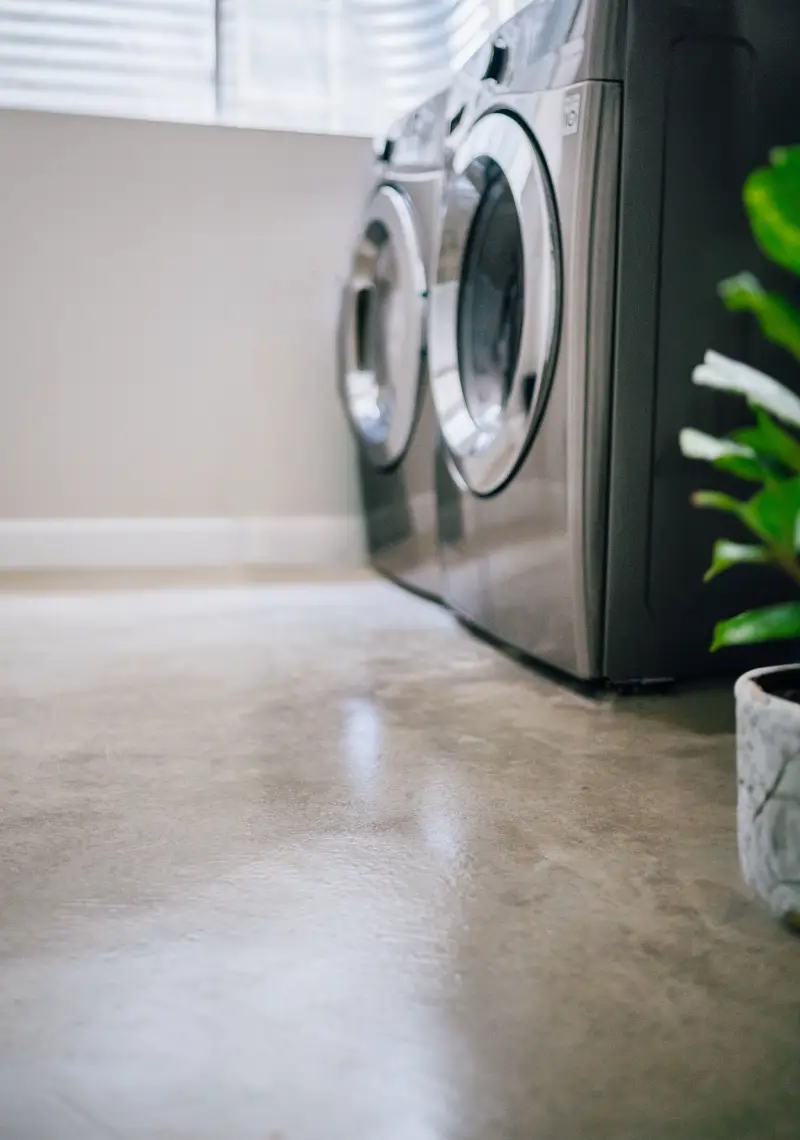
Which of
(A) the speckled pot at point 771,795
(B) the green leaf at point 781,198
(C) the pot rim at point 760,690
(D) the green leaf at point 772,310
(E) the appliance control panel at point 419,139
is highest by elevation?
(E) the appliance control panel at point 419,139

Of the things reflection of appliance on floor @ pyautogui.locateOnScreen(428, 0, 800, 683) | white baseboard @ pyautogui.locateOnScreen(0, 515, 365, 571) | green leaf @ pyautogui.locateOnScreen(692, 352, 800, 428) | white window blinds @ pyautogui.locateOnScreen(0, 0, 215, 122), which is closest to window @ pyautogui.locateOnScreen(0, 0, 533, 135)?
white window blinds @ pyautogui.locateOnScreen(0, 0, 215, 122)

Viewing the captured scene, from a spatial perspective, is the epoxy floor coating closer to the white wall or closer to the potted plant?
the potted plant

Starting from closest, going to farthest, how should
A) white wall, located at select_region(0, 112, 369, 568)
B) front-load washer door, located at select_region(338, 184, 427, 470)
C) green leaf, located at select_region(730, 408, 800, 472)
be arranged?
green leaf, located at select_region(730, 408, 800, 472), front-load washer door, located at select_region(338, 184, 427, 470), white wall, located at select_region(0, 112, 369, 568)

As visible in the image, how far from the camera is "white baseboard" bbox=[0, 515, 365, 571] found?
2.56 metres

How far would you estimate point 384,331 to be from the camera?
2316mm

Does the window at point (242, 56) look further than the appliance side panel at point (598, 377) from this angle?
Yes

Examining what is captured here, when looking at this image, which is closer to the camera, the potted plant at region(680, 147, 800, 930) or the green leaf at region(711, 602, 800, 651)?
the potted plant at region(680, 147, 800, 930)

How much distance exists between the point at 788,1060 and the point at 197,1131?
350 mm

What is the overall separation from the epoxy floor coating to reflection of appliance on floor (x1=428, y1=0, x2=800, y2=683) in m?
0.13

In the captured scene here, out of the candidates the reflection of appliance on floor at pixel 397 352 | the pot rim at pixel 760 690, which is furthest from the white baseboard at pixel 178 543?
the pot rim at pixel 760 690

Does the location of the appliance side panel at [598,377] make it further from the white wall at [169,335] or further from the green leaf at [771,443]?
the white wall at [169,335]

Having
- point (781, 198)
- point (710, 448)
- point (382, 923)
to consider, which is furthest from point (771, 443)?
point (382, 923)

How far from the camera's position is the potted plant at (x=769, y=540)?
2.06 ft

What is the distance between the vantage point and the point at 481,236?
5.69ft
